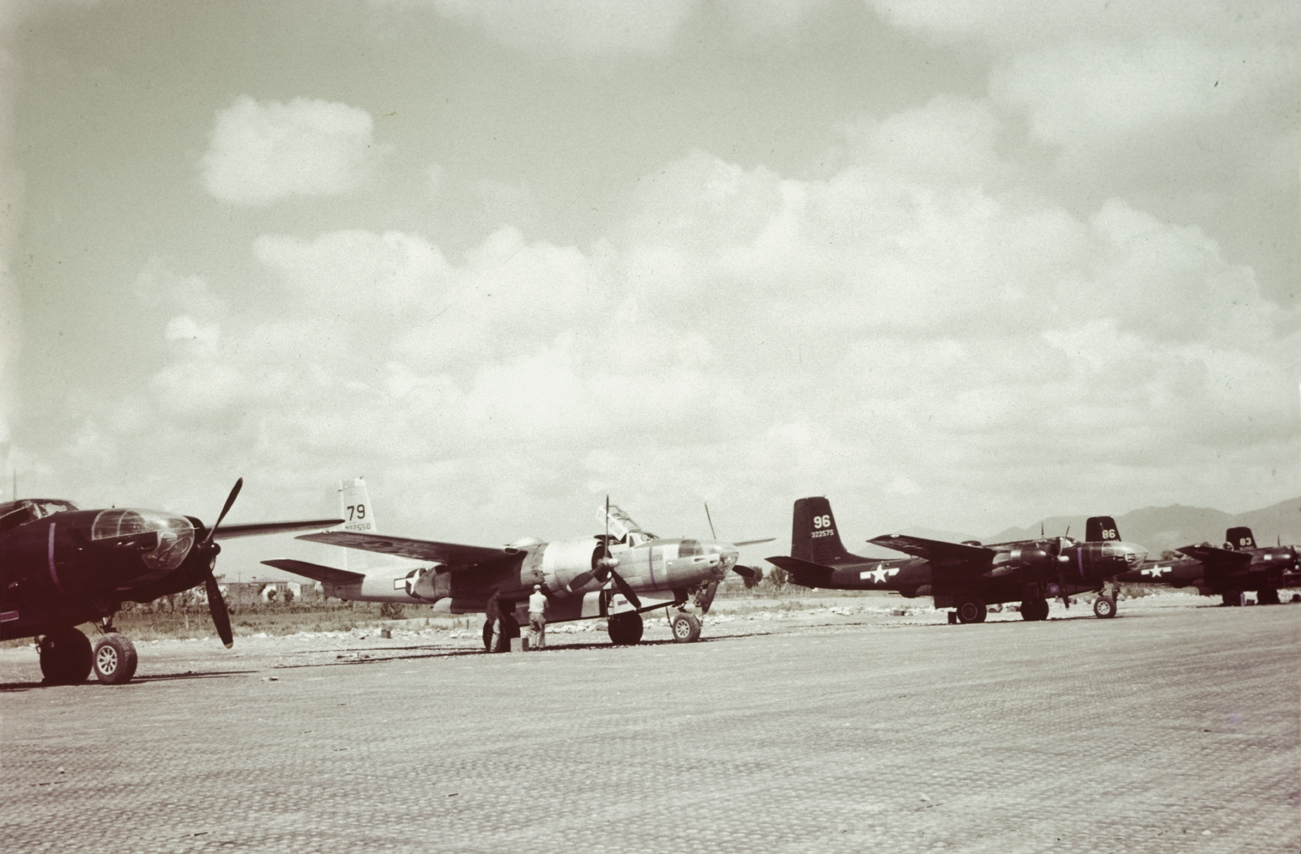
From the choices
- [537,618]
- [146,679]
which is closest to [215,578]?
[146,679]

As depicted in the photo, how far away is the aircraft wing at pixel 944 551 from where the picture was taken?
38406 mm

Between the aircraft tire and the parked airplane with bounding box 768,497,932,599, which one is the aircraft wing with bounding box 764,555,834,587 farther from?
the aircraft tire

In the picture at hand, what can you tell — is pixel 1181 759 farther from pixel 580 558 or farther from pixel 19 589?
pixel 580 558

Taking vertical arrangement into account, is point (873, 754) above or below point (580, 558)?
below

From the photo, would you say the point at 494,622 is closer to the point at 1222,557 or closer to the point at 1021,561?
the point at 1021,561

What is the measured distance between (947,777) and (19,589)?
52.6 ft

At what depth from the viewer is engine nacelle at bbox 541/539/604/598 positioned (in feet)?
94.1

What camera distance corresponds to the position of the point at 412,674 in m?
19.5

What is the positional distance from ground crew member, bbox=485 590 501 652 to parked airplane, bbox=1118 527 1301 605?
114 ft

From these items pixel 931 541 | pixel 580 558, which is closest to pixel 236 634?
pixel 580 558

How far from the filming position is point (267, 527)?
20.8 metres

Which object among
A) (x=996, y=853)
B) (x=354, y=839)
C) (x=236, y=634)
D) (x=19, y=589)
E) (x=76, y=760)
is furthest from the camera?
(x=236, y=634)

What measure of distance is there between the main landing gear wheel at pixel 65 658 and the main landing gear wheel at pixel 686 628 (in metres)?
15.1

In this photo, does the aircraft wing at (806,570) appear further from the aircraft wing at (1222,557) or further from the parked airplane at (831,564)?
the aircraft wing at (1222,557)
